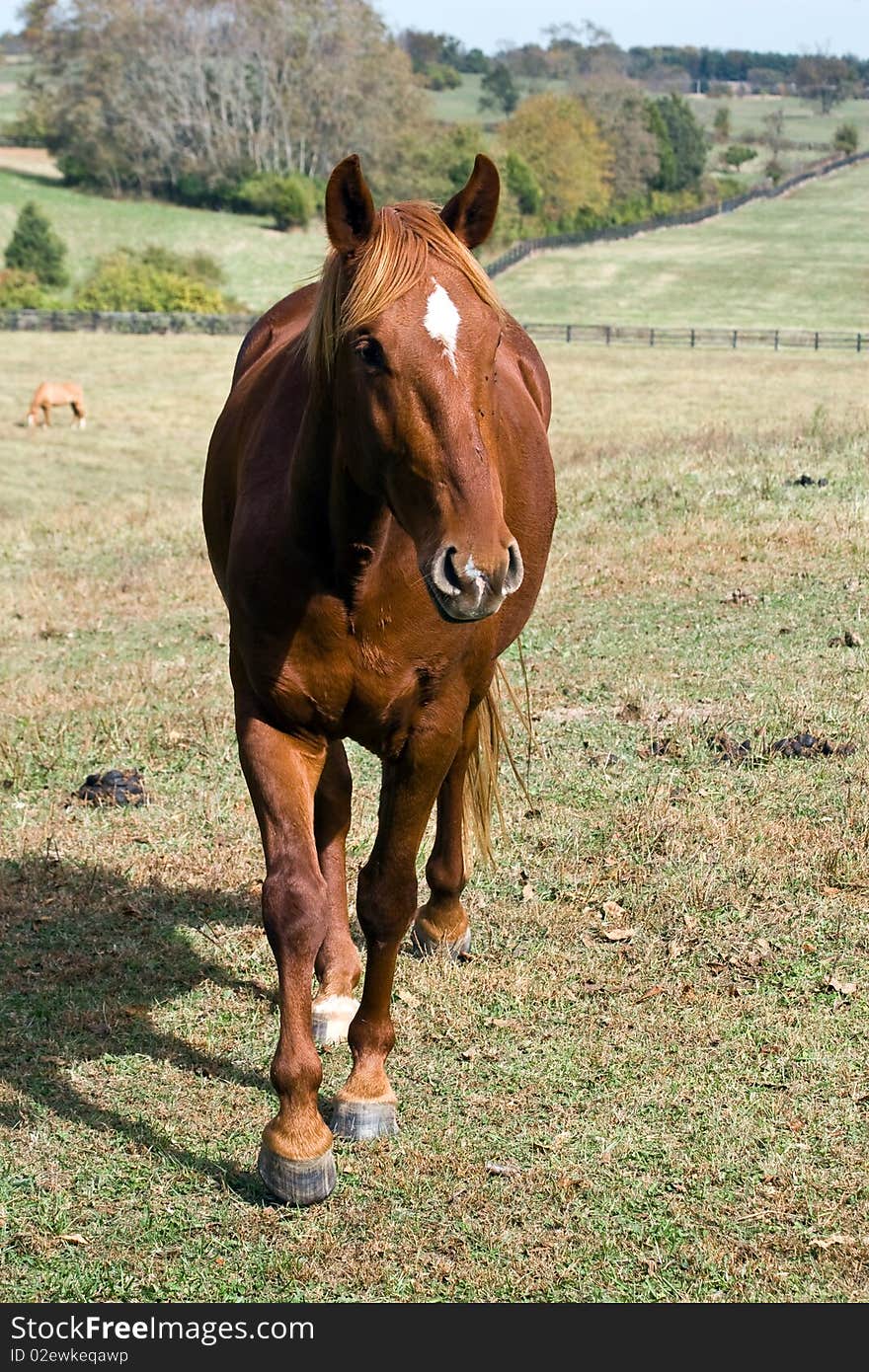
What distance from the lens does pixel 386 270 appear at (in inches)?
146

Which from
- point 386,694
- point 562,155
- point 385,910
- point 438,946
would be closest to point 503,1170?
point 385,910

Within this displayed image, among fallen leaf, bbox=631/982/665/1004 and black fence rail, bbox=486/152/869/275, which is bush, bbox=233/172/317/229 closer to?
black fence rail, bbox=486/152/869/275

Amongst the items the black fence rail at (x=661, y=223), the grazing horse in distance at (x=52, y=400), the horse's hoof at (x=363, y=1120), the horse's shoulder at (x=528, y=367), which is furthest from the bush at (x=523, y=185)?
the horse's hoof at (x=363, y=1120)

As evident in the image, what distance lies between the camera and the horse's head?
3488mm

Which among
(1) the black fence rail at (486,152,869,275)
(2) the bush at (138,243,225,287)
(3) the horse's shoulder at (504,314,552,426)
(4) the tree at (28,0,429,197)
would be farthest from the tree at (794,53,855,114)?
(3) the horse's shoulder at (504,314,552,426)

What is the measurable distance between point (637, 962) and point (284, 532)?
2512mm

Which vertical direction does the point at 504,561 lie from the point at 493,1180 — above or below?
above

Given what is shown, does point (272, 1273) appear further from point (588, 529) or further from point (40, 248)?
point (40, 248)

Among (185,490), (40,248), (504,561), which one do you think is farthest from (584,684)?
(40,248)

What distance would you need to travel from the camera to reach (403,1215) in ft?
14.2

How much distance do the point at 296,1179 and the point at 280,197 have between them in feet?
288

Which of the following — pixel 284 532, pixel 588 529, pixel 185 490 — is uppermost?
pixel 284 532

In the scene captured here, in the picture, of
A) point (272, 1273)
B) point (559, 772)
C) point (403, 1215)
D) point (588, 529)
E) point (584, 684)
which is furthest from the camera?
point (588, 529)

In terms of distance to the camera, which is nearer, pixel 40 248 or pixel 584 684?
pixel 584 684
